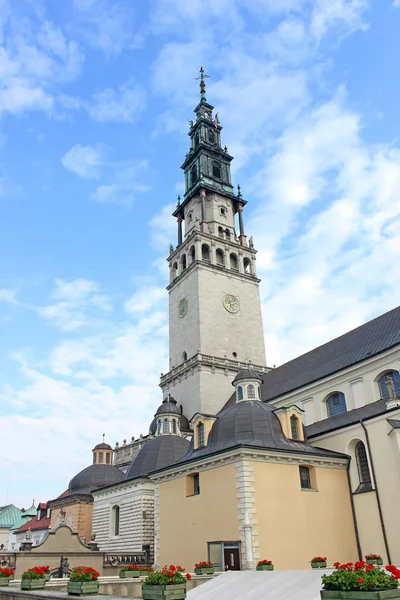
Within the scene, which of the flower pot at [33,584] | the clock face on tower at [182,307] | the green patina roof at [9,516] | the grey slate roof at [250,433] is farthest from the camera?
the green patina roof at [9,516]

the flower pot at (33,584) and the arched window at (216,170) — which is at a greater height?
the arched window at (216,170)

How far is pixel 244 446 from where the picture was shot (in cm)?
2341

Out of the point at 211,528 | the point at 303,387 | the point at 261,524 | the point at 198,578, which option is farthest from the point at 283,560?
the point at 303,387

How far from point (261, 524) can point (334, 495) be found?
17.8ft

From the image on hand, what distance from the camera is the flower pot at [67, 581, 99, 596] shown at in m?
15.9

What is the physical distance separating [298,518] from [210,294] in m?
30.2

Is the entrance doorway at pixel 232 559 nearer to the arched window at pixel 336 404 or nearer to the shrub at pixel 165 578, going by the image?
the shrub at pixel 165 578

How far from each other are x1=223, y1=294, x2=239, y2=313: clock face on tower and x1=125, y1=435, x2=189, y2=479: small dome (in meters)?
17.9

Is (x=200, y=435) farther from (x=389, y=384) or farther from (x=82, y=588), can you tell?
(x=82, y=588)

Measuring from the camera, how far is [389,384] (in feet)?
95.0

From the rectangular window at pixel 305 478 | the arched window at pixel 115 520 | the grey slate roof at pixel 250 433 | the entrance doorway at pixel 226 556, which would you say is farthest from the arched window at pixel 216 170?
the entrance doorway at pixel 226 556

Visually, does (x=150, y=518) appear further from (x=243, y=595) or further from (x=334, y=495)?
(x=243, y=595)

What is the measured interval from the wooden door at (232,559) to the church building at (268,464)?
0.05 meters

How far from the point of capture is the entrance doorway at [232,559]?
21.8 metres
